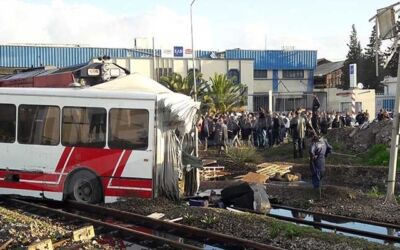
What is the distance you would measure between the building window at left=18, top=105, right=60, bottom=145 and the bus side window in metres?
0.17

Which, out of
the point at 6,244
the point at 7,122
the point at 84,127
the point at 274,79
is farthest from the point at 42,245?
the point at 274,79

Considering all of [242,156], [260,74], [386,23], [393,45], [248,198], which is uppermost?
[260,74]

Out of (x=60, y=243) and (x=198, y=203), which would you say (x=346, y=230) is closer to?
(x=198, y=203)

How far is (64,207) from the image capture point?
13148 mm

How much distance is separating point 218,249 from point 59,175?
510 centimetres

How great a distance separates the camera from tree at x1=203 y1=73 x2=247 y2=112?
44.7m

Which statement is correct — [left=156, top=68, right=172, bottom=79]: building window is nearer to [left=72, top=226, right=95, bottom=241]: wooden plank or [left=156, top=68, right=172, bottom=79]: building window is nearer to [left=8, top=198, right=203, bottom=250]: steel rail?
[left=8, top=198, right=203, bottom=250]: steel rail

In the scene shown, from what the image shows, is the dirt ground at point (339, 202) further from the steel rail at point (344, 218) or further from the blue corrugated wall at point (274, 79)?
the blue corrugated wall at point (274, 79)

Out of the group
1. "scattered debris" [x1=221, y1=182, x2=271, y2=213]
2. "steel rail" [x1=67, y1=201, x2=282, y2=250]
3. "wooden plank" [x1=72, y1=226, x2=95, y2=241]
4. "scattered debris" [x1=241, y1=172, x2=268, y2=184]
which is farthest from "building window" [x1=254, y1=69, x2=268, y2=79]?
"wooden plank" [x1=72, y1=226, x2=95, y2=241]

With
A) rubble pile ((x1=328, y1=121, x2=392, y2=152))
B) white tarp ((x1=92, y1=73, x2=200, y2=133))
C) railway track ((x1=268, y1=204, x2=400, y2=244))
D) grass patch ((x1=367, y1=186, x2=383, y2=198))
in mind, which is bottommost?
railway track ((x1=268, y1=204, x2=400, y2=244))

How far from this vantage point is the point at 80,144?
12.9m

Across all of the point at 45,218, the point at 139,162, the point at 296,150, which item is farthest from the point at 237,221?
the point at 296,150

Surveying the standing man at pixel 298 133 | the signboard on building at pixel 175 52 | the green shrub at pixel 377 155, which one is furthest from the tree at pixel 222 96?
the green shrub at pixel 377 155

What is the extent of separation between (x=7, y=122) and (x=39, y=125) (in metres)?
0.88
